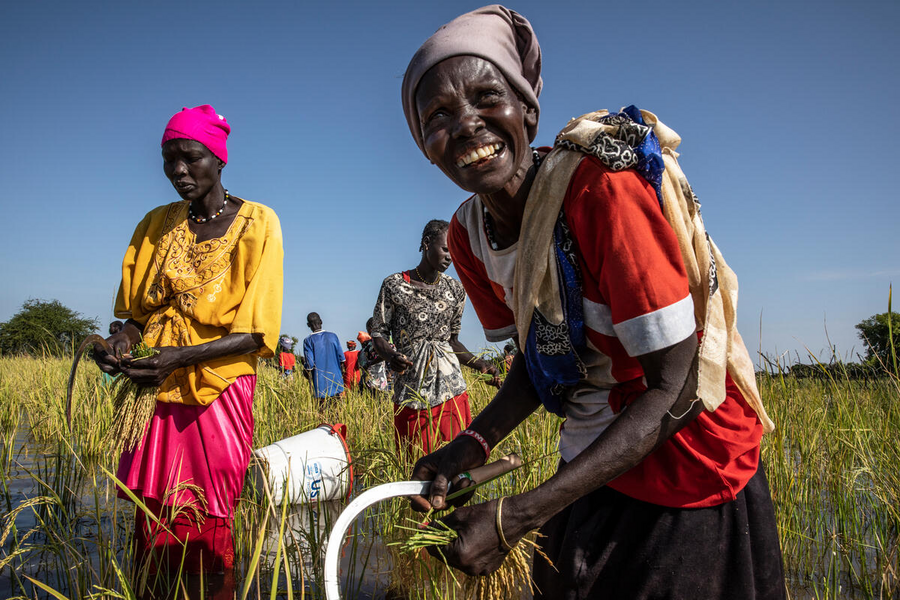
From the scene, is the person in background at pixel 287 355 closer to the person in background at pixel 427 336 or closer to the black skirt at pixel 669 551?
the person in background at pixel 427 336

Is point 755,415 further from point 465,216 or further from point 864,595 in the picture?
point 864,595

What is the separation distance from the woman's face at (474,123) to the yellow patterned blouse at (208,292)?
1.53 metres

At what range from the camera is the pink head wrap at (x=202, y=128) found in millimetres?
2686

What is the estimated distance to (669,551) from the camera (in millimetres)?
1252

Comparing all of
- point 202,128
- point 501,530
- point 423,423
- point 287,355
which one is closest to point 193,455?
point 202,128

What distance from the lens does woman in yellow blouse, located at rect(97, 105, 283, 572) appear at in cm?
245

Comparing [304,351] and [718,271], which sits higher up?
[304,351]

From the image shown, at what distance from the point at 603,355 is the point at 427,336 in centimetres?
317

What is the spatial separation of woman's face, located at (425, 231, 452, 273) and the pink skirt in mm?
2146

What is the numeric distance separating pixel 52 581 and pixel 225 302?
1.74 metres

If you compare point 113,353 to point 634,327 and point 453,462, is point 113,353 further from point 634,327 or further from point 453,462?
point 634,327

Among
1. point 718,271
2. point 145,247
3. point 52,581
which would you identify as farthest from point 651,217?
point 52,581

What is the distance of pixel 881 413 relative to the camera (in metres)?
4.04

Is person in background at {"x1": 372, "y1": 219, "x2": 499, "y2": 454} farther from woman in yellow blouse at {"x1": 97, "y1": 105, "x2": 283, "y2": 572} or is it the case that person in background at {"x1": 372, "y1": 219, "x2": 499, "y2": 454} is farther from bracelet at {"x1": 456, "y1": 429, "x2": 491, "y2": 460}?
bracelet at {"x1": 456, "y1": 429, "x2": 491, "y2": 460}
